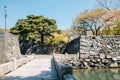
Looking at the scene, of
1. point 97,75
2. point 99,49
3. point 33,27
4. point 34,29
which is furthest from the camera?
point 34,29

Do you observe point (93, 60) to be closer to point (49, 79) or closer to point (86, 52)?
point (86, 52)

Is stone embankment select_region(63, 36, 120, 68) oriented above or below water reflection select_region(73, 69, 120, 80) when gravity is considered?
above

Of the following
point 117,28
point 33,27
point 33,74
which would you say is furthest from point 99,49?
point 33,27

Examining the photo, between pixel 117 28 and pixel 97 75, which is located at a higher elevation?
pixel 117 28

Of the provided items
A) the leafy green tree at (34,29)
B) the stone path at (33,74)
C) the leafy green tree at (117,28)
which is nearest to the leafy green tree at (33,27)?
the leafy green tree at (34,29)

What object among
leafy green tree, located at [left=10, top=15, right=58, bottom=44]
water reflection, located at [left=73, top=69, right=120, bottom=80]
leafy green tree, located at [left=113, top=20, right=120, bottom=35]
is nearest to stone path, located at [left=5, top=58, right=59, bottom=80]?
water reflection, located at [left=73, top=69, right=120, bottom=80]

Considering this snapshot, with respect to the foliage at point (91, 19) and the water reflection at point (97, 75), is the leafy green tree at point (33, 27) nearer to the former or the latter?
the foliage at point (91, 19)

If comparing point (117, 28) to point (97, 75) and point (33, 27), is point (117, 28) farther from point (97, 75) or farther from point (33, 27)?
point (97, 75)

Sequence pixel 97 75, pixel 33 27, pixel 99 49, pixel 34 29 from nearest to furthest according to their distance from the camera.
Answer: pixel 97 75, pixel 99 49, pixel 33 27, pixel 34 29

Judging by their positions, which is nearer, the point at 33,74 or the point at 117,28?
the point at 33,74

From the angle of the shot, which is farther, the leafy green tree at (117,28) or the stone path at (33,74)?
the leafy green tree at (117,28)

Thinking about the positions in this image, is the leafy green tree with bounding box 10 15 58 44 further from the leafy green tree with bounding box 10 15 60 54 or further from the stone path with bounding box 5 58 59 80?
the stone path with bounding box 5 58 59 80

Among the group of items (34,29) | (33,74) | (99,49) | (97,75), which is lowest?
(97,75)

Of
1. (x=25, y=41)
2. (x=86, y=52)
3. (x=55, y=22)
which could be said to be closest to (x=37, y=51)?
(x=25, y=41)
